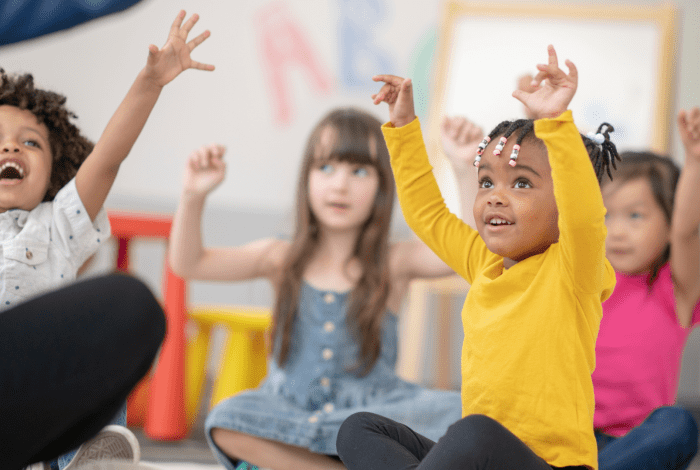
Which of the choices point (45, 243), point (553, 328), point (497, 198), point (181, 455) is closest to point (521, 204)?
point (497, 198)

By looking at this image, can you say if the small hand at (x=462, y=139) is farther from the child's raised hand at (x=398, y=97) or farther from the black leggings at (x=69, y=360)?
the black leggings at (x=69, y=360)

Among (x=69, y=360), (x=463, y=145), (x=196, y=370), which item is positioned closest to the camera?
(x=69, y=360)

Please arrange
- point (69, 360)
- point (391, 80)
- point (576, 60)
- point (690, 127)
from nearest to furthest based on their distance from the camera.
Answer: point (69, 360) → point (391, 80) → point (690, 127) → point (576, 60)

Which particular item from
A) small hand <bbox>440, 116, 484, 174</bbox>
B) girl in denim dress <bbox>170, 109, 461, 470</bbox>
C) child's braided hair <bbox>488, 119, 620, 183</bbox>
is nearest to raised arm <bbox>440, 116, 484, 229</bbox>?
small hand <bbox>440, 116, 484, 174</bbox>

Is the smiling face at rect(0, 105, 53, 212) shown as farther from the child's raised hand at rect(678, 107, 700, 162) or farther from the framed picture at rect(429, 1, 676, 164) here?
the framed picture at rect(429, 1, 676, 164)

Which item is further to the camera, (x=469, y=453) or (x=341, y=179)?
(x=341, y=179)

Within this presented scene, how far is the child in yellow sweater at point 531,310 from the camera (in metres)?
0.58

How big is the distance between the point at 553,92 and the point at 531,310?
0.72 feet

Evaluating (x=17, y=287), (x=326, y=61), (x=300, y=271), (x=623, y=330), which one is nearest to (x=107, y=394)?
(x=17, y=287)

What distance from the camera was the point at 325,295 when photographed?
1108 mm

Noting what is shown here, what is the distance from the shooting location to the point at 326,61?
2.22 metres

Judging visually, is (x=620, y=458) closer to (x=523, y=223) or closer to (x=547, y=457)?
(x=547, y=457)

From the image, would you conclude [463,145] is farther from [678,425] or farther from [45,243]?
[45,243]

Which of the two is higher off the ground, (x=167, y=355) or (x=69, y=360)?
(x=69, y=360)
